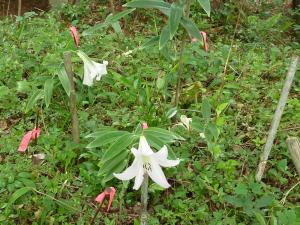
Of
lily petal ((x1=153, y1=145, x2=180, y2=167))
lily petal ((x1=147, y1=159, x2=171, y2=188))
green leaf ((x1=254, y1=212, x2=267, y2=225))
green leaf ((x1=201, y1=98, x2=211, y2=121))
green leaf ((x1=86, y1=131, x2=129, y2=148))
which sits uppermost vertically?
lily petal ((x1=153, y1=145, x2=180, y2=167))

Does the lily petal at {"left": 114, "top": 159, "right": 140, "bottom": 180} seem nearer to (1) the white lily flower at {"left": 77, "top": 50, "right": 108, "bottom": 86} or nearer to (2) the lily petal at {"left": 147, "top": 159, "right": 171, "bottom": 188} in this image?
(2) the lily petal at {"left": 147, "top": 159, "right": 171, "bottom": 188}

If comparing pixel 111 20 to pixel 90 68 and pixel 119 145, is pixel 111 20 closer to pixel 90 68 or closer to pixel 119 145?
pixel 90 68

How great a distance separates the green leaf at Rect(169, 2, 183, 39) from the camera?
7.11 feet

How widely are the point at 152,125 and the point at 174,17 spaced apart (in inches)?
25.0

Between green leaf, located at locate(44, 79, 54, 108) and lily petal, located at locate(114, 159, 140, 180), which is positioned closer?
lily petal, located at locate(114, 159, 140, 180)

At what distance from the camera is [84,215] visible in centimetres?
212

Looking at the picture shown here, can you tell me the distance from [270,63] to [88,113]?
1.53 m

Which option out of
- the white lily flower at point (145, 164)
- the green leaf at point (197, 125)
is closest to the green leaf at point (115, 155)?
the white lily flower at point (145, 164)

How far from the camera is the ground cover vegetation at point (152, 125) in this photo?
212 cm

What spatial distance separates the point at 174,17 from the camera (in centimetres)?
220

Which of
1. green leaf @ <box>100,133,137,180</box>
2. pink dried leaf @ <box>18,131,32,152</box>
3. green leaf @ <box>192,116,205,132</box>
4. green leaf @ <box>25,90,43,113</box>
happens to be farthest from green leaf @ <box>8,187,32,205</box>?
green leaf @ <box>192,116,205,132</box>

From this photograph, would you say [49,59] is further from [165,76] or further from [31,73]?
[165,76]

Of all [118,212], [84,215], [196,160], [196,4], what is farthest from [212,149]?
[196,4]

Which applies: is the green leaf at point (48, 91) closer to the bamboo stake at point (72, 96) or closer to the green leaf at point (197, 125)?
the bamboo stake at point (72, 96)
